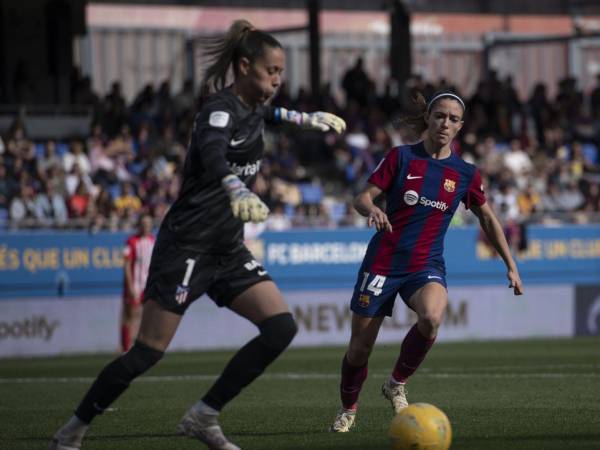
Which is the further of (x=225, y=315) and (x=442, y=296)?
(x=225, y=315)

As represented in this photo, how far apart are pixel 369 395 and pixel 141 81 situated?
86.5 feet

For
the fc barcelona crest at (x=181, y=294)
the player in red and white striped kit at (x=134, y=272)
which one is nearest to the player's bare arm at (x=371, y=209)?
the fc barcelona crest at (x=181, y=294)

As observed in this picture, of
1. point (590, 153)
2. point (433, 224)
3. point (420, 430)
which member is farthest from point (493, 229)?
point (590, 153)

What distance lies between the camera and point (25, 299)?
68.2ft

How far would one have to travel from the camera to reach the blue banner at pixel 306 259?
2289 centimetres

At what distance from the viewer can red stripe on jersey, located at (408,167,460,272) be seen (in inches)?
363

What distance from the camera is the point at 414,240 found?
9234 millimetres

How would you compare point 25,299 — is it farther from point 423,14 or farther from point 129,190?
point 423,14

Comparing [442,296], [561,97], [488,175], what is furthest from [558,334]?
[442,296]

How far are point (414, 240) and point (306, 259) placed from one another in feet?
52.3

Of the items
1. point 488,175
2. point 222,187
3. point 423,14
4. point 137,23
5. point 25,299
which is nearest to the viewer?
point 222,187

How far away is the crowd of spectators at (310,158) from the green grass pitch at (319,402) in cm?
535

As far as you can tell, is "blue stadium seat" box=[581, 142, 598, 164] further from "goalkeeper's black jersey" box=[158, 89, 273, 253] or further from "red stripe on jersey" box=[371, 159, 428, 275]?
"goalkeeper's black jersey" box=[158, 89, 273, 253]

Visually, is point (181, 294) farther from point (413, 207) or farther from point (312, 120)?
point (413, 207)
